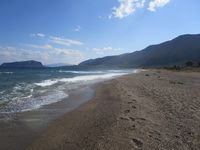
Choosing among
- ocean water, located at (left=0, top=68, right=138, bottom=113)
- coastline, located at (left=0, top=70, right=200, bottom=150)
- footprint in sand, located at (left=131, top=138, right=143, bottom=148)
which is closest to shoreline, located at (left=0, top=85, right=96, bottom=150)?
coastline, located at (left=0, top=70, right=200, bottom=150)

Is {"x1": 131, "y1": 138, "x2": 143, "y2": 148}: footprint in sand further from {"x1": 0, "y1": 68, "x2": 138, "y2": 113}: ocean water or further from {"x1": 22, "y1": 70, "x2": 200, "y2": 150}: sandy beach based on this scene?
{"x1": 0, "y1": 68, "x2": 138, "y2": 113}: ocean water

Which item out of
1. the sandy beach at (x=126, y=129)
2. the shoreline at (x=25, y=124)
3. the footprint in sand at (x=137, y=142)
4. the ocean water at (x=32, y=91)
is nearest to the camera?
the footprint in sand at (x=137, y=142)

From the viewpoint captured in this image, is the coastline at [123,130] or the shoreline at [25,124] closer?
the coastline at [123,130]

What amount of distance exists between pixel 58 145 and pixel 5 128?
10.7ft

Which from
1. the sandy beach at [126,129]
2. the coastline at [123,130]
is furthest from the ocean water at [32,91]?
the sandy beach at [126,129]

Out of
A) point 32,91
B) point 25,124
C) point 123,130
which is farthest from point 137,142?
point 32,91

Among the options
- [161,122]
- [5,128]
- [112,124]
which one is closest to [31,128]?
Result: [5,128]

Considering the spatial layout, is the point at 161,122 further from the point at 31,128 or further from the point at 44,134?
the point at 31,128

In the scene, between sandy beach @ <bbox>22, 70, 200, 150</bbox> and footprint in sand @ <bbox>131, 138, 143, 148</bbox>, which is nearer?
footprint in sand @ <bbox>131, 138, 143, 148</bbox>

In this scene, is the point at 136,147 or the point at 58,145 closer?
the point at 136,147

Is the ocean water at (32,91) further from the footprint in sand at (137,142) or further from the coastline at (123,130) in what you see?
the footprint in sand at (137,142)

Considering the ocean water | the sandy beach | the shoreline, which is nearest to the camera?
the sandy beach

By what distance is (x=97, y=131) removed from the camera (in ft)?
28.7

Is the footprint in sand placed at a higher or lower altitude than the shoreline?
higher
